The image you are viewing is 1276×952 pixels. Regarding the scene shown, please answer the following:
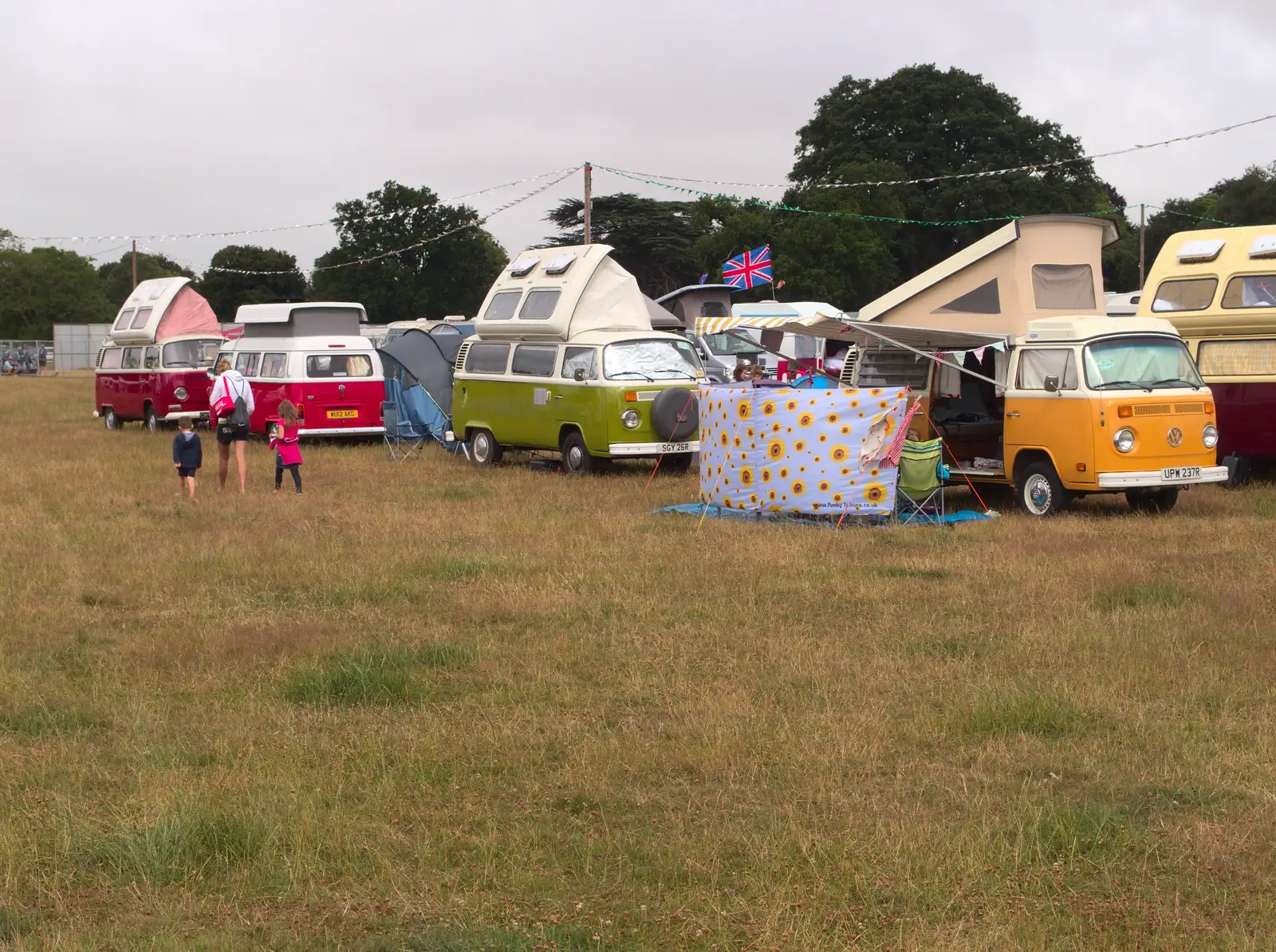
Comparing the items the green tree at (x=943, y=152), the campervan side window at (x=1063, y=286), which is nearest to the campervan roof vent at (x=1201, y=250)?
the campervan side window at (x=1063, y=286)

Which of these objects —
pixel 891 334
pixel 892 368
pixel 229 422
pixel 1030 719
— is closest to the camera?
pixel 1030 719

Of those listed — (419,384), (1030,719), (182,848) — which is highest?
(419,384)

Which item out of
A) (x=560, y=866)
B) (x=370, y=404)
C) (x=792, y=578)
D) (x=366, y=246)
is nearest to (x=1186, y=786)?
(x=560, y=866)

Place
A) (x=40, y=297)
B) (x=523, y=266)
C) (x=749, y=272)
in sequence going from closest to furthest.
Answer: (x=523, y=266), (x=749, y=272), (x=40, y=297)

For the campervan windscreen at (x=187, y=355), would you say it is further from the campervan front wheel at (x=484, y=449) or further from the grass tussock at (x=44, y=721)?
the grass tussock at (x=44, y=721)

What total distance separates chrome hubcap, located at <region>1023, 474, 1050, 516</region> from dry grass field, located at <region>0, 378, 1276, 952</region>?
6.70ft

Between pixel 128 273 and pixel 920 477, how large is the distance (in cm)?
12035

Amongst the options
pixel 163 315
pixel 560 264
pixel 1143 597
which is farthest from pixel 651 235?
pixel 1143 597

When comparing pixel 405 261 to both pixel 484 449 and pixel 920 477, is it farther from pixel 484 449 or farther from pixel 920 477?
pixel 920 477

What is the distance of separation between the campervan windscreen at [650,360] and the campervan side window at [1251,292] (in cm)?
671

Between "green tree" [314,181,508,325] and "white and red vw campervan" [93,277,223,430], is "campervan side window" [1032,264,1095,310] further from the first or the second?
"green tree" [314,181,508,325]

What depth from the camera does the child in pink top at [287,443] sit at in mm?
17266

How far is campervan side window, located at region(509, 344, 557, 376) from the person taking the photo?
1992 cm

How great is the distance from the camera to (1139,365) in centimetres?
1464
